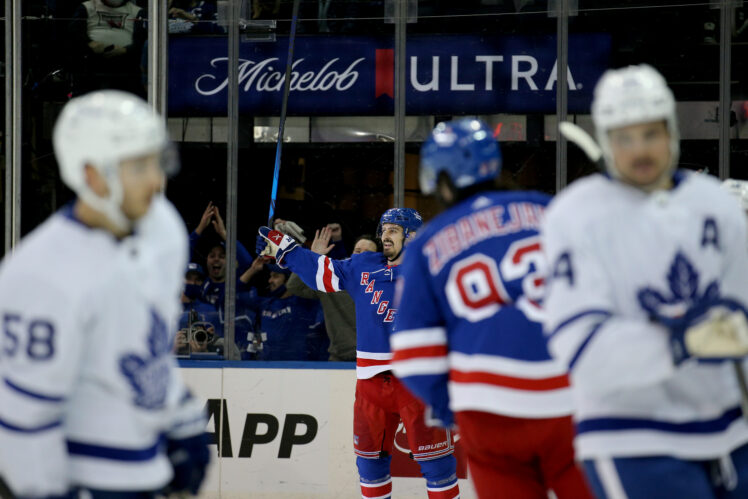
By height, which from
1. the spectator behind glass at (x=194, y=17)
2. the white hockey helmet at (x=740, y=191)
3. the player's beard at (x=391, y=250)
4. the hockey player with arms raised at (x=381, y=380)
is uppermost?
the spectator behind glass at (x=194, y=17)

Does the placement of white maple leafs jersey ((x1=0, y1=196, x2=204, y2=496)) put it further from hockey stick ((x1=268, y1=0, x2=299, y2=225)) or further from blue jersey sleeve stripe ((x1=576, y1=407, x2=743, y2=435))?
hockey stick ((x1=268, y1=0, x2=299, y2=225))

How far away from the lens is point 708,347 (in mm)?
2154

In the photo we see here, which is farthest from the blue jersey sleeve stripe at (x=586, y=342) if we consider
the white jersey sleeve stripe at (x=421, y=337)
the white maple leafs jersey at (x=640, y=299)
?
the white jersey sleeve stripe at (x=421, y=337)

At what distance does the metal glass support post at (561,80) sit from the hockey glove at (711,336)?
4.35 metres

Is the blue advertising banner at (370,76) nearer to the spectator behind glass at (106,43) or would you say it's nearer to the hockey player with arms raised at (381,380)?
the spectator behind glass at (106,43)

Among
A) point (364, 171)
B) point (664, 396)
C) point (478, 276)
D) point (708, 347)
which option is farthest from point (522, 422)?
point (364, 171)

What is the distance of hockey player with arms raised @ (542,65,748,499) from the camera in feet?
7.48

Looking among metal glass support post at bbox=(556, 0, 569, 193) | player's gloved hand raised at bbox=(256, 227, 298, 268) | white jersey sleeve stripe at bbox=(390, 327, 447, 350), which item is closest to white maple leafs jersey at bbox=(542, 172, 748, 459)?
white jersey sleeve stripe at bbox=(390, 327, 447, 350)

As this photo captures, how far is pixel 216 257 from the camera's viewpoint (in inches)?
264

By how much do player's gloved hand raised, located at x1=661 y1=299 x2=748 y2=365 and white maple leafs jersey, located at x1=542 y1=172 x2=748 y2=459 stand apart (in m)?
0.06

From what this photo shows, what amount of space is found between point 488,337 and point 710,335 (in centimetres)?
80

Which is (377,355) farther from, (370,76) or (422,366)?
(422,366)

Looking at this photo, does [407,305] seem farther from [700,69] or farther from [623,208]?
[700,69]

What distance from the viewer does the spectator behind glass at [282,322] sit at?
662 centimetres
